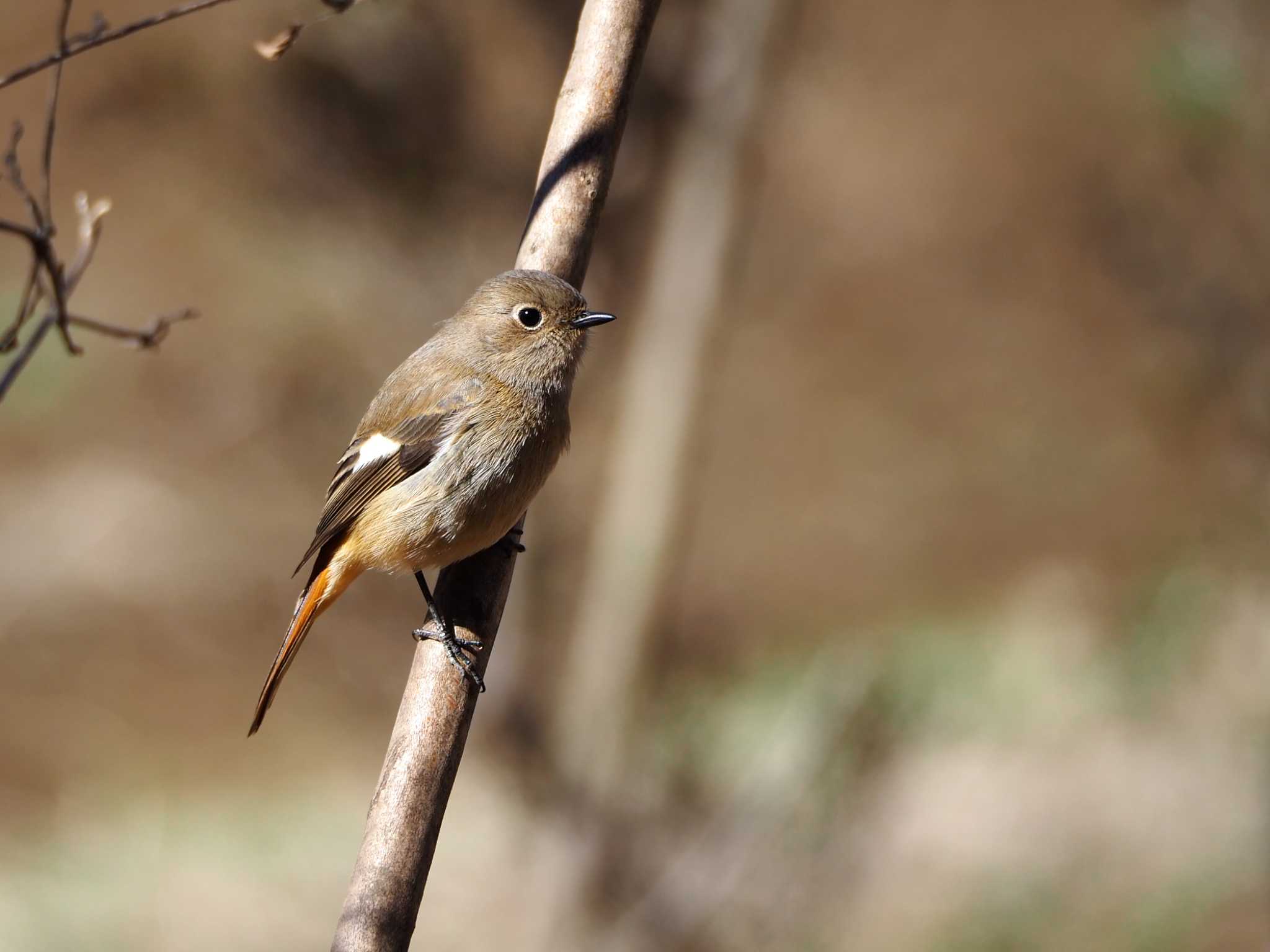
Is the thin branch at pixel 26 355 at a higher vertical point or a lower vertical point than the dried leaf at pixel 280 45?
lower

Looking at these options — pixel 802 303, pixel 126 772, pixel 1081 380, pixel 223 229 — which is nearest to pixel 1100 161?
pixel 1081 380

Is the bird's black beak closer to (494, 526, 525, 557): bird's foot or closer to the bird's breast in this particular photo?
the bird's breast

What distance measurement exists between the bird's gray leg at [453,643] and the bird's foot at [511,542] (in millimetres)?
263

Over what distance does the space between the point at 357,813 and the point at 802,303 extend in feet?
19.9

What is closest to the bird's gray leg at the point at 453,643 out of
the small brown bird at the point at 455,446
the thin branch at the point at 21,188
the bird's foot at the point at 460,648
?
the bird's foot at the point at 460,648

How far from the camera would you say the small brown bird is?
3246 millimetres

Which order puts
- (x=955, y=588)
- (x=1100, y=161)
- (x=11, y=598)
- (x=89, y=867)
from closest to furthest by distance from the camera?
1. (x=89, y=867)
2. (x=11, y=598)
3. (x=955, y=588)
4. (x=1100, y=161)

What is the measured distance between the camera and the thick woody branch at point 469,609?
82.2 inches

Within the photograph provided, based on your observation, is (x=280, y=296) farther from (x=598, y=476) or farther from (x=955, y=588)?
(x=955, y=588)

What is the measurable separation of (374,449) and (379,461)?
0.18 ft

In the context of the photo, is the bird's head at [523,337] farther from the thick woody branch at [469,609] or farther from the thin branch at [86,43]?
the thin branch at [86,43]

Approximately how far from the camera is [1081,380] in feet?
36.9

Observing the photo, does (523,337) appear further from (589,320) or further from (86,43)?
(86,43)

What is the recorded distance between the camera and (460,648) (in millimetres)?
2447
